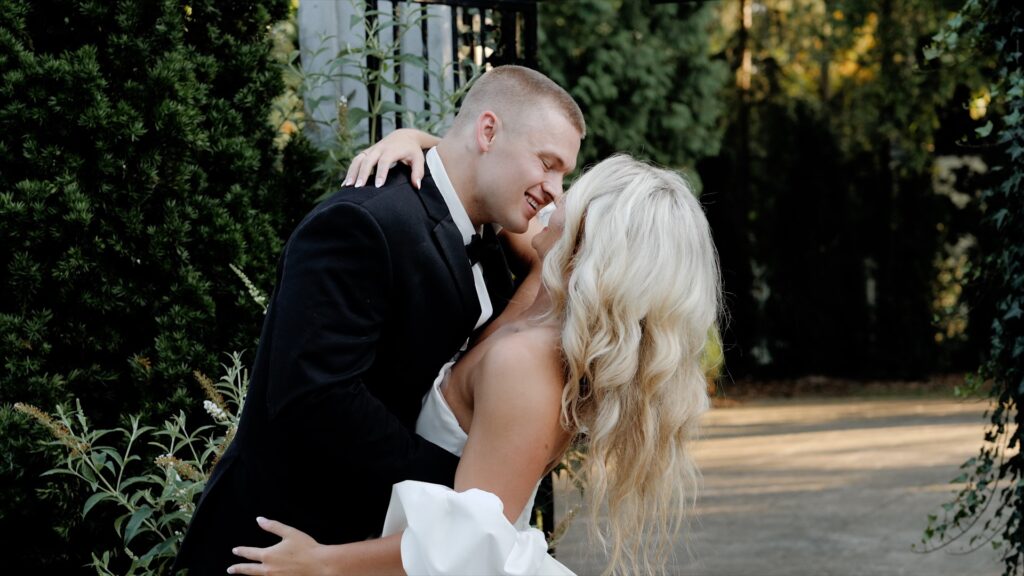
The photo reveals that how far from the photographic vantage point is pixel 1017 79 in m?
3.96

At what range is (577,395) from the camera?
2188mm

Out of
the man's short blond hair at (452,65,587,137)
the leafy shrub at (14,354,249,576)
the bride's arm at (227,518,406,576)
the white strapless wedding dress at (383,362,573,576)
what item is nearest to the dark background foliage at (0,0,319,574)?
the leafy shrub at (14,354,249,576)

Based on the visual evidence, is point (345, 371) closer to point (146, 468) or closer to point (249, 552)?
point (249, 552)

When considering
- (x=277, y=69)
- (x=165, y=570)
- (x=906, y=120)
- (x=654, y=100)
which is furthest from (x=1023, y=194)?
(x=906, y=120)

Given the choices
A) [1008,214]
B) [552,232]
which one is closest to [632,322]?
[552,232]

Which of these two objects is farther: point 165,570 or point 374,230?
point 165,570

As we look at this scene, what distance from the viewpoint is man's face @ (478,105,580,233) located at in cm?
249

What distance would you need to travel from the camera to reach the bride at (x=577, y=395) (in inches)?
81.9

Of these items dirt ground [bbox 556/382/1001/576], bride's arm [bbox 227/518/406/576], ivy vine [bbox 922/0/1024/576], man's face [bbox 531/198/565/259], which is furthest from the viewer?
dirt ground [bbox 556/382/1001/576]

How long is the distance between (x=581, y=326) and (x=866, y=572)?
3927 mm

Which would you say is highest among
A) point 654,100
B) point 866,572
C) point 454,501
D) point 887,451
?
point 454,501

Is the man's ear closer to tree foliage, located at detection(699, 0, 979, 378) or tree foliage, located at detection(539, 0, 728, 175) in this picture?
tree foliage, located at detection(539, 0, 728, 175)

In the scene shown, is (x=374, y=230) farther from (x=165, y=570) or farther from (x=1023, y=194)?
(x=1023, y=194)

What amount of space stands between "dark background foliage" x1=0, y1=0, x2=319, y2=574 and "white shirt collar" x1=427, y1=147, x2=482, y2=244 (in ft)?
4.18
